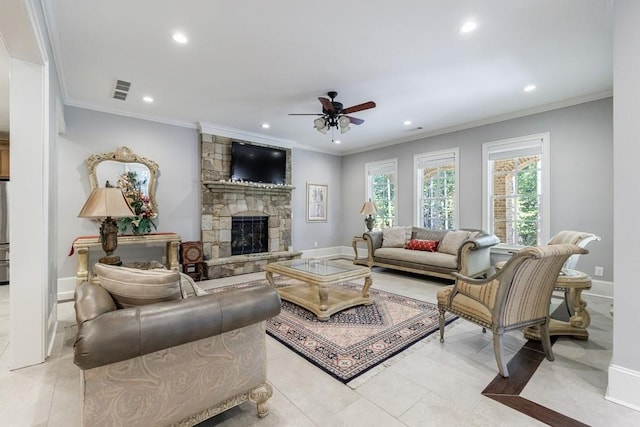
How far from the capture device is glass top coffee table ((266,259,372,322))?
10.6ft

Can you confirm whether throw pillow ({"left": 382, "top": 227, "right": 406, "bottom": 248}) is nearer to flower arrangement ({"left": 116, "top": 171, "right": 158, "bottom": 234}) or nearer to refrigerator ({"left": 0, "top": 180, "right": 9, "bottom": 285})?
flower arrangement ({"left": 116, "top": 171, "right": 158, "bottom": 234})

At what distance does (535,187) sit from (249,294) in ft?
16.8

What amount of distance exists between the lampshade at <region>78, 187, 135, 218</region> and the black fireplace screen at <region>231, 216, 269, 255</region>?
3.10m

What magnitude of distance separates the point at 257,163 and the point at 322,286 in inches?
143

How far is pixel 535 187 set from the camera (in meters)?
4.76

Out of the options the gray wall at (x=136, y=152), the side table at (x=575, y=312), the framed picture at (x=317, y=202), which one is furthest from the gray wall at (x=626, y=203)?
the framed picture at (x=317, y=202)

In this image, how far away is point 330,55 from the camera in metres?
3.08

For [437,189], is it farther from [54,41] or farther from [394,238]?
[54,41]

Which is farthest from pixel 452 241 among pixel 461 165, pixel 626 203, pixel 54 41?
pixel 54 41

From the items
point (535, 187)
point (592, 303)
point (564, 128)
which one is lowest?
point (592, 303)

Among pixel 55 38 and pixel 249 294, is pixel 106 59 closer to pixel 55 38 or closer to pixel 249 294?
pixel 55 38

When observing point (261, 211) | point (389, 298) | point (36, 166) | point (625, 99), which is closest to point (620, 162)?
point (625, 99)

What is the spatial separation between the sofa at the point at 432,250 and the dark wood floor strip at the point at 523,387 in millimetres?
1575

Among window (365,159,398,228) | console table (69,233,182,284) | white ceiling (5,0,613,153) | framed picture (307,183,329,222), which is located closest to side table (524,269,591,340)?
white ceiling (5,0,613,153)
